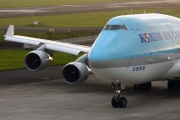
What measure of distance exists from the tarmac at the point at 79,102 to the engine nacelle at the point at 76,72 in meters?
0.86

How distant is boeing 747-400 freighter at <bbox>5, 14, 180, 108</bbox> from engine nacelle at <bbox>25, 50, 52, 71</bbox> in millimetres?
3576

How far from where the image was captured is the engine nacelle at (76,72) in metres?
39.1

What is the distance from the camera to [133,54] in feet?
113

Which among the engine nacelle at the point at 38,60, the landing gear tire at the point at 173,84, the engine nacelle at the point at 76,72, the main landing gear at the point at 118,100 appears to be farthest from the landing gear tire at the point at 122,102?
the engine nacelle at the point at 38,60

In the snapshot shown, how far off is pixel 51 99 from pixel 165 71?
6.68 m

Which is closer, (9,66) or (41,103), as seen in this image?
(41,103)

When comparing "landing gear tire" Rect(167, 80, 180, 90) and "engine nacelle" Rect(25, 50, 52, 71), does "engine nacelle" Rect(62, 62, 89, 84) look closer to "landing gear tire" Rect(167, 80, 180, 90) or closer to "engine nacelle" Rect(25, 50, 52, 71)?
"engine nacelle" Rect(25, 50, 52, 71)

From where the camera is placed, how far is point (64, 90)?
1620 inches

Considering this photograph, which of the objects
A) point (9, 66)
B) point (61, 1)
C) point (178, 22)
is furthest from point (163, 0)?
point (178, 22)

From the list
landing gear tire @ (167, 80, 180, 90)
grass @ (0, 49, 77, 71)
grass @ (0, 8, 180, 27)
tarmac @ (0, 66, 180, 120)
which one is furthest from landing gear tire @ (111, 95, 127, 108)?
grass @ (0, 8, 180, 27)

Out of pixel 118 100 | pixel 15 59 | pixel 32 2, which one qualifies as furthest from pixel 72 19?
pixel 118 100

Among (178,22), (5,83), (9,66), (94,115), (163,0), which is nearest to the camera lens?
(94,115)

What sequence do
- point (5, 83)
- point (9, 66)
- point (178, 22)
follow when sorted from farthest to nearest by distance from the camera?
point (9, 66) → point (5, 83) → point (178, 22)

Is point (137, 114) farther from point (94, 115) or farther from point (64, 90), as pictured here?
point (64, 90)
